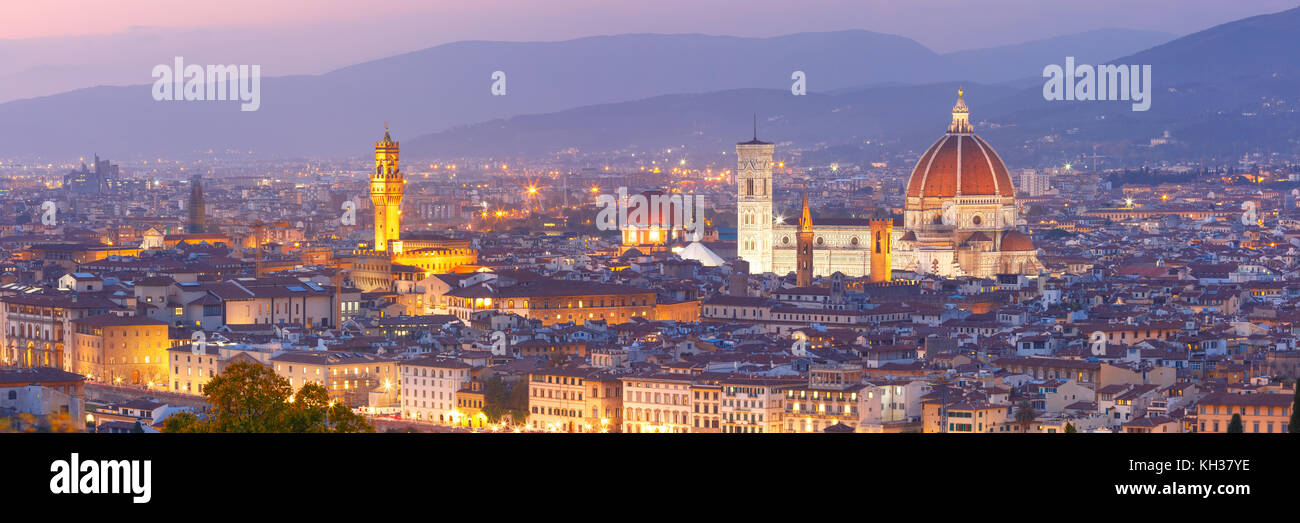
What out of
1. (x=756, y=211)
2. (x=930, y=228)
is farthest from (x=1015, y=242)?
(x=756, y=211)

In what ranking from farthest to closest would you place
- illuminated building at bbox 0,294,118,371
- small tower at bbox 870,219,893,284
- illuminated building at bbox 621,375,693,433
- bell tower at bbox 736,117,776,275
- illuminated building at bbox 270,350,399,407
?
bell tower at bbox 736,117,776,275, small tower at bbox 870,219,893,284, illuminated building at bbox 0,294,118,371, illuminated building at bbox 270,350,399,407, illuminated building at bbox 621,375,693,433

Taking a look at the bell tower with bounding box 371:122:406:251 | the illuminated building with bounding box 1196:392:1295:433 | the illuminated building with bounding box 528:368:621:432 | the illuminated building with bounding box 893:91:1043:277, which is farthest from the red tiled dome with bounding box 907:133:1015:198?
the illuminated building with bounding box 1196:392:1295:433

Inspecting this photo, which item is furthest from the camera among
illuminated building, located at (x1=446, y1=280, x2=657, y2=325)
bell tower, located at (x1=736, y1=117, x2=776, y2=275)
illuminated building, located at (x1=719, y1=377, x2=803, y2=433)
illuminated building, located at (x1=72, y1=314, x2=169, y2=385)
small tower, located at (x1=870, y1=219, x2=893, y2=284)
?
bell tower, located at (x1=736, y1=117, x2=776, y2=275)

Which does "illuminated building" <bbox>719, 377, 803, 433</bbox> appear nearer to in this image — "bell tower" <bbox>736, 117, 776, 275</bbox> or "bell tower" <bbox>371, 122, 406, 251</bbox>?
"bell tower" <bbox>371, 122, 406, 251</bbox>

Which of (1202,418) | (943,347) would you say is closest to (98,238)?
(943,347)

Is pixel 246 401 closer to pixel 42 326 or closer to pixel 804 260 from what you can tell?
pixel 42 326

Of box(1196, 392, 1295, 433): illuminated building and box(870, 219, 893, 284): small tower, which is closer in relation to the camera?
box(1196, 392, 1295, 433): illuminated building
